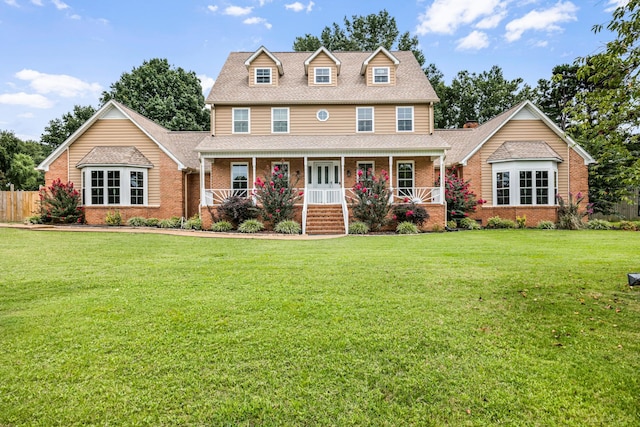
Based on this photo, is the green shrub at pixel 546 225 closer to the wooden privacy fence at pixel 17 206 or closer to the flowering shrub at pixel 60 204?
the flowering shrub at pixel 60 204

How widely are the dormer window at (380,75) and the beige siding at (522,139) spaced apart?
670 cm

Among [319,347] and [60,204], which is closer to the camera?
[319,347]

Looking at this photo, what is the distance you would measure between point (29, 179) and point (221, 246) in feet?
121

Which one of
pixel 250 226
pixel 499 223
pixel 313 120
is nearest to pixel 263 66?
pixel 313 120

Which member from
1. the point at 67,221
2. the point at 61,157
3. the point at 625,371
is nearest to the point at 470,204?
the point at 625,371

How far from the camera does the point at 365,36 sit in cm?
3650

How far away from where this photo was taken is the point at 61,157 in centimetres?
1867

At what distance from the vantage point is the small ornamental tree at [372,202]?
49.1 ft

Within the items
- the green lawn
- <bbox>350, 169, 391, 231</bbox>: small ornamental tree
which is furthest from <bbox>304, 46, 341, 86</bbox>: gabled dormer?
the green lawn

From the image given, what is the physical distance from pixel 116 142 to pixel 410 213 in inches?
630

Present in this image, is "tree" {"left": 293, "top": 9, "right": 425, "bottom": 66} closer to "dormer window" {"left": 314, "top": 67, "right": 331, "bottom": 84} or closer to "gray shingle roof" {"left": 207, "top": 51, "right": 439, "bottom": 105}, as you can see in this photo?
"gray shingle roof" {"left": 207, "top": 51, "right": 439, "bottom": 105}

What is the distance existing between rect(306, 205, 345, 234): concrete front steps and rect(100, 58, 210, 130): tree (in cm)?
2347

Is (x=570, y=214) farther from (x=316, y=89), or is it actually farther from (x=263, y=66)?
(x=263, y=66)

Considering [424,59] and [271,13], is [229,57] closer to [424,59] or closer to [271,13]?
[271,13]
